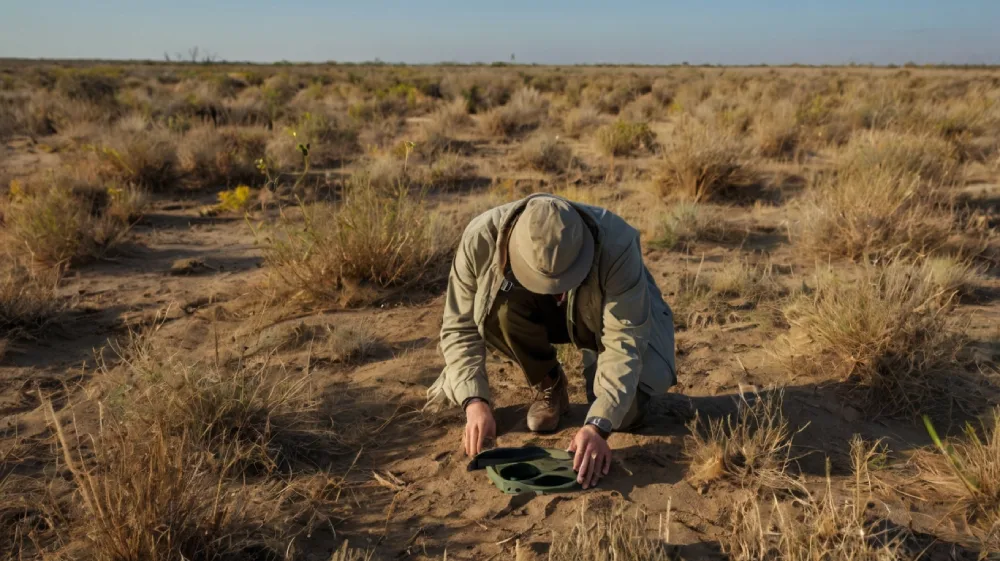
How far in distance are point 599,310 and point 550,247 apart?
52 centimetres

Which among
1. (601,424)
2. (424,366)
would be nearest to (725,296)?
(424,366)

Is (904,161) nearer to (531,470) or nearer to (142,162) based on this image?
(531,470)

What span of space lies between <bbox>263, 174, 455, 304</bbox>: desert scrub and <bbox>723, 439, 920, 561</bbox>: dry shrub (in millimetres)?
2744

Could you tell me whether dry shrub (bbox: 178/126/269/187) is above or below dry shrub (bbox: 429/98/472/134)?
below

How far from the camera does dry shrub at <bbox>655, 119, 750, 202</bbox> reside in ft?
22.2

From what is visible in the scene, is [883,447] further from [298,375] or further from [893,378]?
[298,375]

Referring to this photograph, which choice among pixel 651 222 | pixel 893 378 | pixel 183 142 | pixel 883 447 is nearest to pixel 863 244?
pixel 651 222

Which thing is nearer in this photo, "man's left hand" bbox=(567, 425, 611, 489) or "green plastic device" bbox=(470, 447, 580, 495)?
"man's left hand" bbox=(567, 425, 611, 489)

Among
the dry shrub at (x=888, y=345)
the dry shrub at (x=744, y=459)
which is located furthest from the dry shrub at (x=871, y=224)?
the dry shrub at (x=744, y=459)

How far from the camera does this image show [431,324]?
4.22 meters

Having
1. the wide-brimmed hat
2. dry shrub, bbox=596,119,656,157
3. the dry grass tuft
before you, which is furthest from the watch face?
dry shrub, bbox=596,119,656,157

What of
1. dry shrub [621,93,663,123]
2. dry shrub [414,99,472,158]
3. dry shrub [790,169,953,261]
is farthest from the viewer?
dry shrub [621,93,663,123]

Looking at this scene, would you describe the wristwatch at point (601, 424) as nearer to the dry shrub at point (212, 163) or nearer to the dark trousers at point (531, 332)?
the dark trousers at point (531, 332)

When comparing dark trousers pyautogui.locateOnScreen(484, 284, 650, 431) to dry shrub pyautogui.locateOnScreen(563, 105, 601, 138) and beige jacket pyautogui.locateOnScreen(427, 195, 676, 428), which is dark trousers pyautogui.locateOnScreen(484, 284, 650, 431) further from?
dry shrub pyautogui.locateOnScreen(563, 105, 601, 138)
